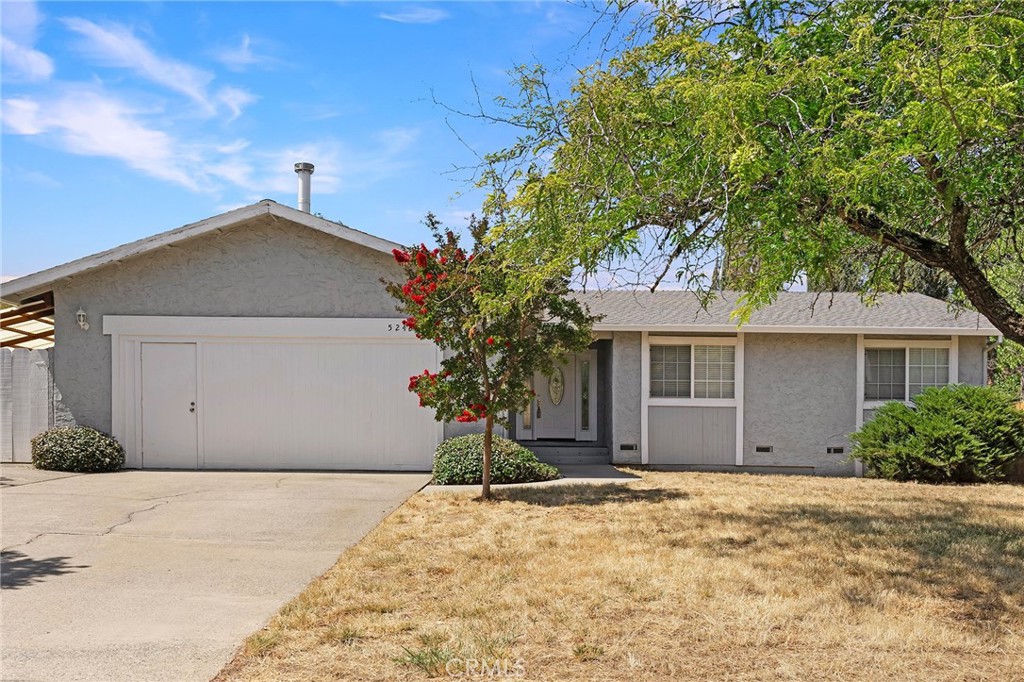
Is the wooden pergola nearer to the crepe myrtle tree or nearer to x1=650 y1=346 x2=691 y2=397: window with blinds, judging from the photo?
the crepe myrtle tree

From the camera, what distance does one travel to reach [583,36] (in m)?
7.27

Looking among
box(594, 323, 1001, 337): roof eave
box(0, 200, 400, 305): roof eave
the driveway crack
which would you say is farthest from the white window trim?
the driveway crack

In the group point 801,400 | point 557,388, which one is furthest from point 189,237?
point 801,400

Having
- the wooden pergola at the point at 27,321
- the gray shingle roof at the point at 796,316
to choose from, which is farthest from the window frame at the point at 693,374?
the wooden pergola at the point at 27,321

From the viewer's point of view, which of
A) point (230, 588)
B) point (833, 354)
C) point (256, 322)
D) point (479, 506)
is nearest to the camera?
point (230, 588)

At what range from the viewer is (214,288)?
13.5m

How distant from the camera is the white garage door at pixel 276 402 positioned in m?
13.4

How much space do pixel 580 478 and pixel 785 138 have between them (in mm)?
7147

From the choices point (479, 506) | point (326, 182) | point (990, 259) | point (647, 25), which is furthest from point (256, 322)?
point (990, 259)

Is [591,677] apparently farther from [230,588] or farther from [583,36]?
[583,36]

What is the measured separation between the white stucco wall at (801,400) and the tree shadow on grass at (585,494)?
3925 mm

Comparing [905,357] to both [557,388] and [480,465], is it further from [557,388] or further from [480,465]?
[480,465]

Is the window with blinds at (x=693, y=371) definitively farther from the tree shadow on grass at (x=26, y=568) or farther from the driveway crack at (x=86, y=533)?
the tree shadow on grass at (x=26, y=568)

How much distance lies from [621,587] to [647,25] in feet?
17.3
